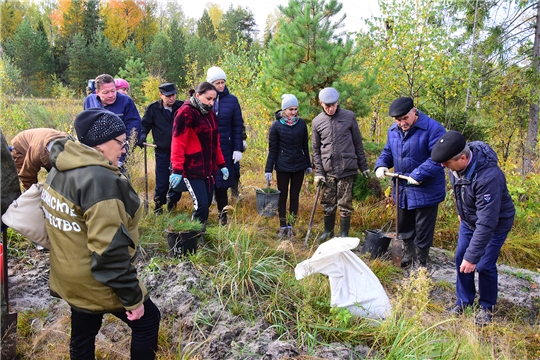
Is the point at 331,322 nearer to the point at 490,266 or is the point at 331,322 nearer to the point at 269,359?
the point at 269,359

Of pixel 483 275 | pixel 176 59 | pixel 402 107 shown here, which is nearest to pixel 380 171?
pixel 402 107

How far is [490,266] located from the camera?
11.1ft

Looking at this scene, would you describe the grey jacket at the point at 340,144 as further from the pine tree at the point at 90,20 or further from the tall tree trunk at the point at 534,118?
the pine tree at the point at 90,20

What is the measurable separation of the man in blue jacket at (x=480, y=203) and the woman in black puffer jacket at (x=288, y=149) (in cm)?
211

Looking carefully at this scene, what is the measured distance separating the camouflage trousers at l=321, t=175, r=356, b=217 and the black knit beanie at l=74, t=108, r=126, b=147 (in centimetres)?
336

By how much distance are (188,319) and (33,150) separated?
218 centimetres

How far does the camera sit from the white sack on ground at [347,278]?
2970 mm

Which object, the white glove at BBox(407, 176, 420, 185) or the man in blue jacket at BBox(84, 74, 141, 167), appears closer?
the white glove at BBox(407, 176, 420, 185)

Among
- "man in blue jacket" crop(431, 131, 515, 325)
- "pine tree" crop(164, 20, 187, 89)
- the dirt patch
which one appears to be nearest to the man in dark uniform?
the dirt patch

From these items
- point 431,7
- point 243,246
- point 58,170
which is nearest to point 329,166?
point 243,246

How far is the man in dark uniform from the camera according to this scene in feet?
16.6

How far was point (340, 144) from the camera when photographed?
4758 millimetres

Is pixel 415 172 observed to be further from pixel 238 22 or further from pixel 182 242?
pixel 238 22

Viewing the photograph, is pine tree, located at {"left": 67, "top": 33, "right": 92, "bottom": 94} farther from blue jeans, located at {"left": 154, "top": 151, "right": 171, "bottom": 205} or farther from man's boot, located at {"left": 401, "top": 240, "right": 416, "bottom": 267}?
man's boot, located at {"left": 401, "top": 240, "right": 416, "bottom": 267}
